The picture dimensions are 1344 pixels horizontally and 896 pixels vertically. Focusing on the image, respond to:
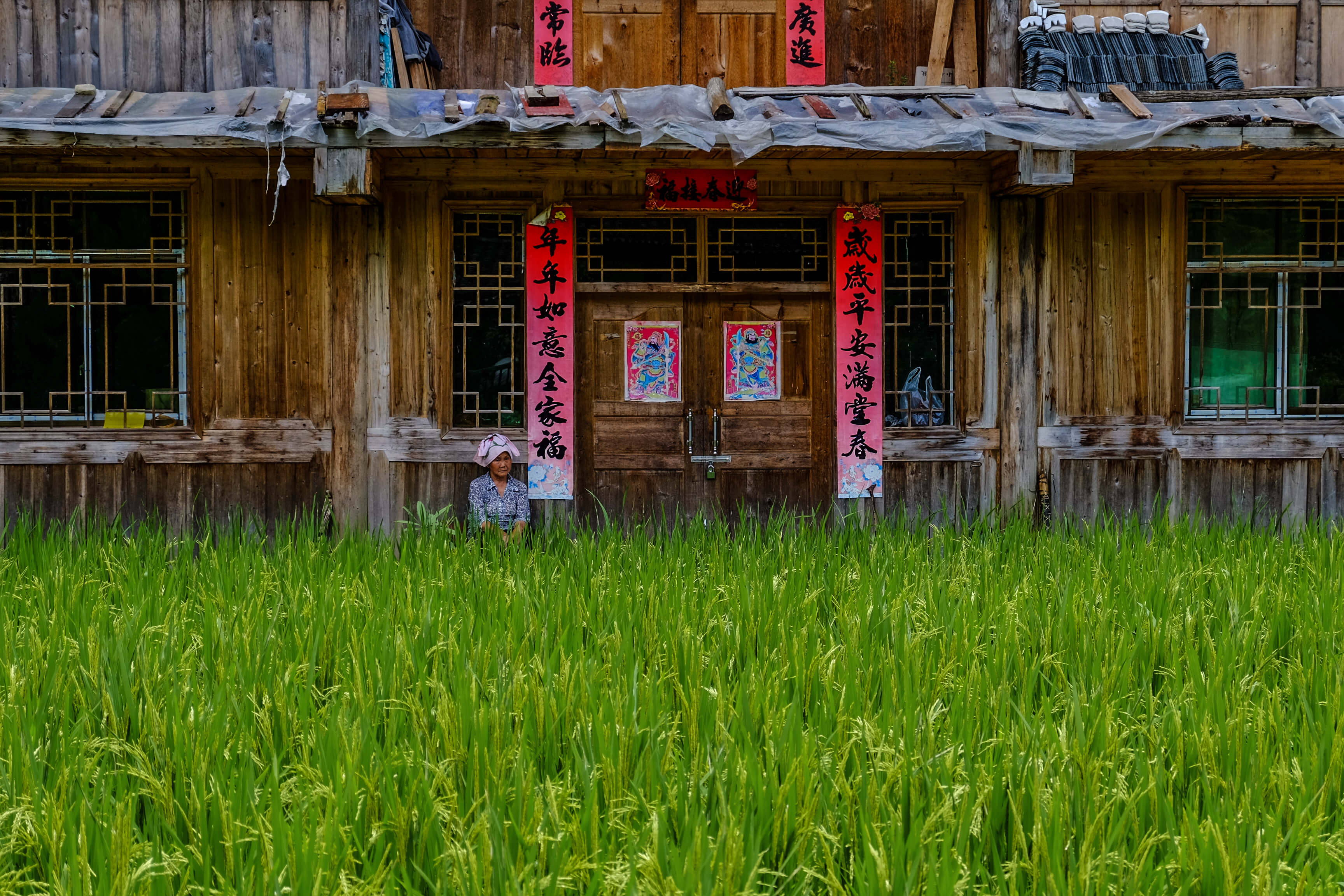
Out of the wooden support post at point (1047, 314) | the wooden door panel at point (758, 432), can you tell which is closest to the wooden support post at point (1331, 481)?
the wooden support post at point (1047, 314)

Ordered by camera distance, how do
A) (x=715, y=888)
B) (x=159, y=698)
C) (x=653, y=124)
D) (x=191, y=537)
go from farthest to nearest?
1. (x=653, y=124)
2. (x=191, y=537)
3. (x=159, y=698)
4. (x=715, y=888)

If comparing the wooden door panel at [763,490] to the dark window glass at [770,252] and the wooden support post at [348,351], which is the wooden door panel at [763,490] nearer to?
the dark window glass at [770,252]

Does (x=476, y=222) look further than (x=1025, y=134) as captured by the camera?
Yes

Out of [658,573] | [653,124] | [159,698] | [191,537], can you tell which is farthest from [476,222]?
[159,698]

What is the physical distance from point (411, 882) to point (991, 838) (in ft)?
3.43

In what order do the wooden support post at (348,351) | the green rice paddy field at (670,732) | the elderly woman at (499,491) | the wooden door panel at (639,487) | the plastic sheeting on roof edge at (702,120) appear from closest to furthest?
the green rice paddy field at (670,732), the plastic sheeting on roof edge at (702,120), the elderly woman at (499,491), the wooden support post at (348,351), the wooden door panel at (639,487)

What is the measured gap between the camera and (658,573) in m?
4.22

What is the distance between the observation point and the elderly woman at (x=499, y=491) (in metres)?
6.50

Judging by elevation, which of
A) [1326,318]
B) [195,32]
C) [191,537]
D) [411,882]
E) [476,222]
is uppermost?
[195,32]

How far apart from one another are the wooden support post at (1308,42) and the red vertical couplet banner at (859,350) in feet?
8.08

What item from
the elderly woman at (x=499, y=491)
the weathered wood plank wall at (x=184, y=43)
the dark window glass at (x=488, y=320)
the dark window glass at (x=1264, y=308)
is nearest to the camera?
the elderly woman at (x=499, y=491)

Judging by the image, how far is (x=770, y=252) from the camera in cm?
736

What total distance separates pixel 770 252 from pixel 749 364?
0.73 m

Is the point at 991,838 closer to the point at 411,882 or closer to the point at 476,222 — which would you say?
the point at 411,882
